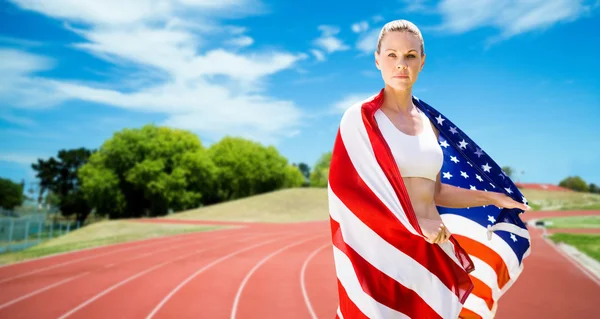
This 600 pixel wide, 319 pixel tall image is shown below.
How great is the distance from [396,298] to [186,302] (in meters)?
7.78

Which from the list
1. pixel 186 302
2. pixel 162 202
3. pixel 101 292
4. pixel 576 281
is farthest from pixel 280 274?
pixel 162 202

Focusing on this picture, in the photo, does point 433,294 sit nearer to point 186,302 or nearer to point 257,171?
point 186,302

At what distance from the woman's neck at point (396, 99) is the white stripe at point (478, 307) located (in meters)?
1.22

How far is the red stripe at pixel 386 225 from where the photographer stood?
225 centimetres

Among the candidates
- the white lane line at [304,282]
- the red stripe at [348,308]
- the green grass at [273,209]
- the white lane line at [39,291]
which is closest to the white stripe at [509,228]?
the red stripe at [348,308]

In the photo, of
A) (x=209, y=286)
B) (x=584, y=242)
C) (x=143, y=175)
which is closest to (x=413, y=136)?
(x=209, y=286)

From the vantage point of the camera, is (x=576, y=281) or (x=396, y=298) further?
(x=576, y=281)

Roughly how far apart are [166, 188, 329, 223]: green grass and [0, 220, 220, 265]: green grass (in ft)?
34.7

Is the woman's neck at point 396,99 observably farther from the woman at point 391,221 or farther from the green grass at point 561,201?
the green grass at point 561,201

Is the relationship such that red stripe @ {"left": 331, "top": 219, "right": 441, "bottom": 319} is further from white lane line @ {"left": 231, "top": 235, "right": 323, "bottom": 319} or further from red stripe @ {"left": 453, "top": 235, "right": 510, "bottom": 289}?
white lane line @ {"left": 231, "top": 235, "right": 323, "bottom": 319}

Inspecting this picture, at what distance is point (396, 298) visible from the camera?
7.30ft

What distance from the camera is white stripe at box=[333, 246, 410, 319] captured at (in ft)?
7.16

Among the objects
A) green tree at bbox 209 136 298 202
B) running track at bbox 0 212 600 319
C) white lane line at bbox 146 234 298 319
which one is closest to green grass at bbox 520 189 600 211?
running track at bbox 0 212 600 319

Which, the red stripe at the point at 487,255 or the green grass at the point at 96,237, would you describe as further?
the green grass at the point at 96,237
